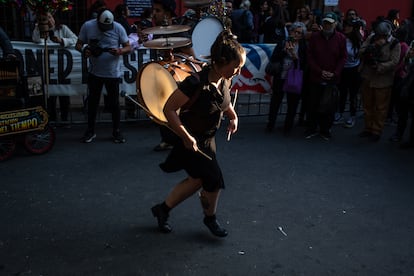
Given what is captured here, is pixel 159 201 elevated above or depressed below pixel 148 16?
below

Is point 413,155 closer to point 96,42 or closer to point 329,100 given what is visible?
point 329,100

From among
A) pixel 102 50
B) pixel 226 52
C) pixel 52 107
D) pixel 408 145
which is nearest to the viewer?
pixel 226 52

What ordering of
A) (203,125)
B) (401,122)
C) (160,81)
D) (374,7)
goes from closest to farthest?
1. (203,125)
2. (160,81)
3. (401,122)
4. (374,7)

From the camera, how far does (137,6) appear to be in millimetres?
11344

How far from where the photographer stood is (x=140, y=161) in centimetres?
600

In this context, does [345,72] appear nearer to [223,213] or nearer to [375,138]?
[375,138]

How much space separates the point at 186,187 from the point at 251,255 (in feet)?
2.43

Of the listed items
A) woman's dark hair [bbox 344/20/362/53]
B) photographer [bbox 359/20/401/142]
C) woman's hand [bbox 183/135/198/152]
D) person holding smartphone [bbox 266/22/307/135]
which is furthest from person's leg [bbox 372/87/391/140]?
woman's hand [bbox 183/135/198/152]

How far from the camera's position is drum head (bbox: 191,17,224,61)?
651 centimetres

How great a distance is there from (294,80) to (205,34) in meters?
1.49

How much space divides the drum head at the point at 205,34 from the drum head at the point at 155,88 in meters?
2.46

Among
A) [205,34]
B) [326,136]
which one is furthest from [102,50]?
[326,136]

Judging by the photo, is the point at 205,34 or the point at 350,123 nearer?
the point at 205,34

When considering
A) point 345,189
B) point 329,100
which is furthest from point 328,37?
point 345,189
